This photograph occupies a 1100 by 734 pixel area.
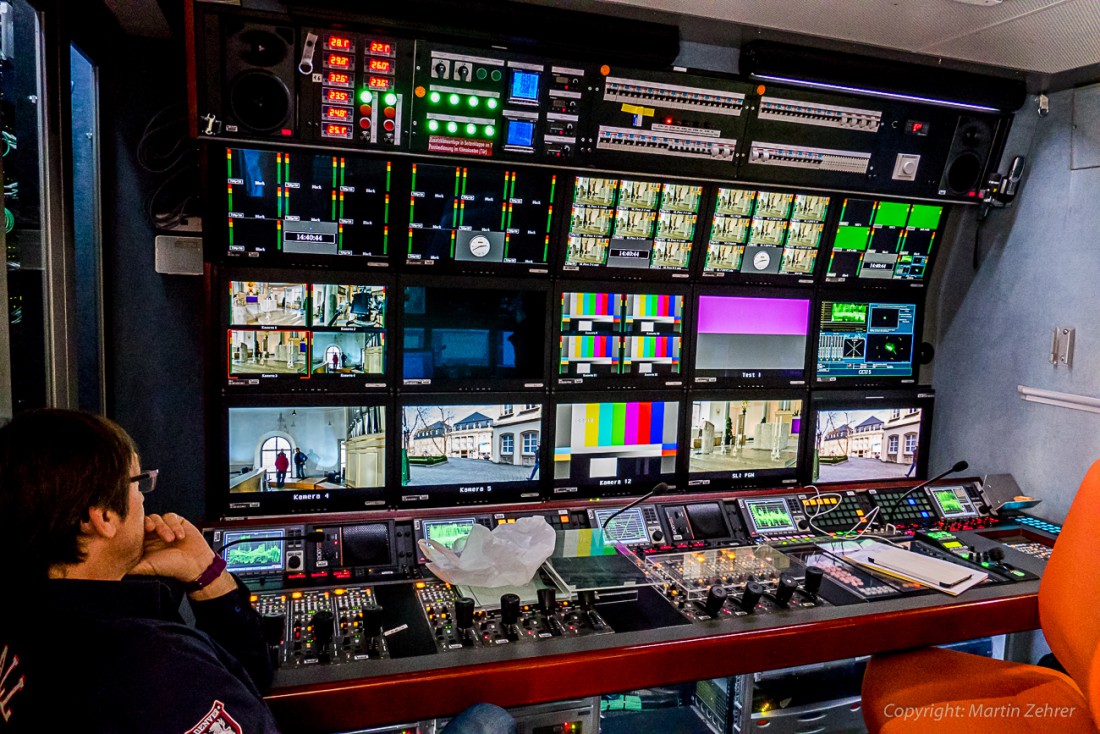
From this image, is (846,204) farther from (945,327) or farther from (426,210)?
(426,210)

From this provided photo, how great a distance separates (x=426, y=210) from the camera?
8.95ft

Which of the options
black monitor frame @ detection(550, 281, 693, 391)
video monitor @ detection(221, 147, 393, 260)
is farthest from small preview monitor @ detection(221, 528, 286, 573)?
black monitor frame @ detection(550, 281, 693, 391)

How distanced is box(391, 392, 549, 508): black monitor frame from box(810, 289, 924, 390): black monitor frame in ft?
4.38

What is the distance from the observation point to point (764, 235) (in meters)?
3.21

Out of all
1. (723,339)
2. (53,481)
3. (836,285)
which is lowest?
(53,481)

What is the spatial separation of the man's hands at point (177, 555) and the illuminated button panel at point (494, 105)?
1541mm

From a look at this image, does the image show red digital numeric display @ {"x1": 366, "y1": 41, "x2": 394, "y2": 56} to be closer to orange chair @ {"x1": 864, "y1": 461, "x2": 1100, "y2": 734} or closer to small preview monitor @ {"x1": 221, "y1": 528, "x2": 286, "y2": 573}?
small preview monitor @ {"x1": 221, "y1": 528, "x2": 286, "y2": 573}

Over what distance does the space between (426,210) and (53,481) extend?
1.72 meters

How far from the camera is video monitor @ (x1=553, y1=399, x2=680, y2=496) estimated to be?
3.05m

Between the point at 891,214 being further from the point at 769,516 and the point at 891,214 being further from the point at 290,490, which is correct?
the point at 290,490

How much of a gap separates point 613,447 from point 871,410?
1.36m

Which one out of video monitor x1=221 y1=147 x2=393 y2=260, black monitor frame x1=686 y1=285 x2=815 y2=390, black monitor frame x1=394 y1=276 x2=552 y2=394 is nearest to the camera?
video monitor x1=221 y1=147 x2=393 y2=260

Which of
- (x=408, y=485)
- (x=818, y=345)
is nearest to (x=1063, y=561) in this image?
(x=818, y=345)

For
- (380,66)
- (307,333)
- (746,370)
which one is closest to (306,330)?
(307,333)
